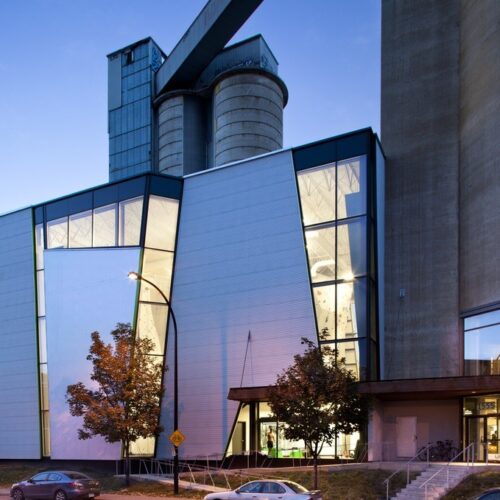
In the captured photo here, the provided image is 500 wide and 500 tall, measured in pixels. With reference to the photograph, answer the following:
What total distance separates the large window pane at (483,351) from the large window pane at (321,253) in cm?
718

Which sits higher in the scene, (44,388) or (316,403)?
(316,403)

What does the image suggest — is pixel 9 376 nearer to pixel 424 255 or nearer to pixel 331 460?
pixel 331 460

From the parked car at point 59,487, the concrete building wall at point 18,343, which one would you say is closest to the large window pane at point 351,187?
the parked car at point 59,487

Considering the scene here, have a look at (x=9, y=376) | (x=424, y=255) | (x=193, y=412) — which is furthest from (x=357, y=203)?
(x=9, y=376)

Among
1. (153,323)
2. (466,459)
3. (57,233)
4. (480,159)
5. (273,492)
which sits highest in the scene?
(480,159)

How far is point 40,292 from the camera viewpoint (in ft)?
143

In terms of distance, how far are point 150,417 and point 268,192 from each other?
13.3 metres

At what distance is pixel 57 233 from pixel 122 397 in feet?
50.9

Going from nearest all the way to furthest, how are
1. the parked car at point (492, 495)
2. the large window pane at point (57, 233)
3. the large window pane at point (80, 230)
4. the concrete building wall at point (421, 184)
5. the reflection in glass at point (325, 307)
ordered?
the parked car at point (492, 495) → the reflection in glass at point (325, 307) → the concrete building wall at point (421, 184) → the large window pane at point (80, 230) → the large window pane at point (57, 233)

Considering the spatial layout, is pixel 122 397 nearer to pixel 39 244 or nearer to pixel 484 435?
pixel 484 435

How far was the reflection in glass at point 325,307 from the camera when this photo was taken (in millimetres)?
33656

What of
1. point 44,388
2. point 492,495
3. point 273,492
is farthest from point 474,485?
point 44,388

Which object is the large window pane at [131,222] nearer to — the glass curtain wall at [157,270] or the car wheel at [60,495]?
the glass curtain wall at [157,270]

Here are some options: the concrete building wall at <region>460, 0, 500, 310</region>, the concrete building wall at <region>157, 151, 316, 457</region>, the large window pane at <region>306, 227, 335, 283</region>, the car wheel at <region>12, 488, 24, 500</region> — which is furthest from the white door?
the car wheel at <region>12, 488, 24, 500</region>
